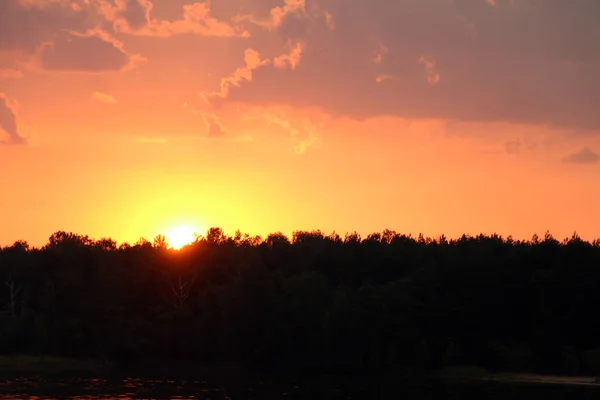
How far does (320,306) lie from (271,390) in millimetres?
32535

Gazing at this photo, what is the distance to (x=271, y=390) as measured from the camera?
83.6 m

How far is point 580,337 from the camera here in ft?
351

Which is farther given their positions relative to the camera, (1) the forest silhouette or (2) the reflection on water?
(1) the forest silhouette

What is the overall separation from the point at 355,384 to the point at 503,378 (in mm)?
20460

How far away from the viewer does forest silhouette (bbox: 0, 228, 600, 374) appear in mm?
108938

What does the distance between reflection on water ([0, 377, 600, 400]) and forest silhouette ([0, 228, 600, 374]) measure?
14.3 m

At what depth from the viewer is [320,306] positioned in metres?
115

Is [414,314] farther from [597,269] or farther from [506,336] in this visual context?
[597,269]

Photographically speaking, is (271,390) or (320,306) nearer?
(271,390)

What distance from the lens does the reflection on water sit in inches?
2960

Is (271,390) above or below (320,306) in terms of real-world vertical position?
below

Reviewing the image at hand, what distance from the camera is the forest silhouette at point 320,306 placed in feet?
357

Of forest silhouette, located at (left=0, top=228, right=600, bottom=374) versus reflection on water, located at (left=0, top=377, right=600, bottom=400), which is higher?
forest silhouette, located at (left=0, top=228, right=600, bottom=374)

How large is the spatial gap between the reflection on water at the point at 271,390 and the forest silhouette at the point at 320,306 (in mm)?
14261
